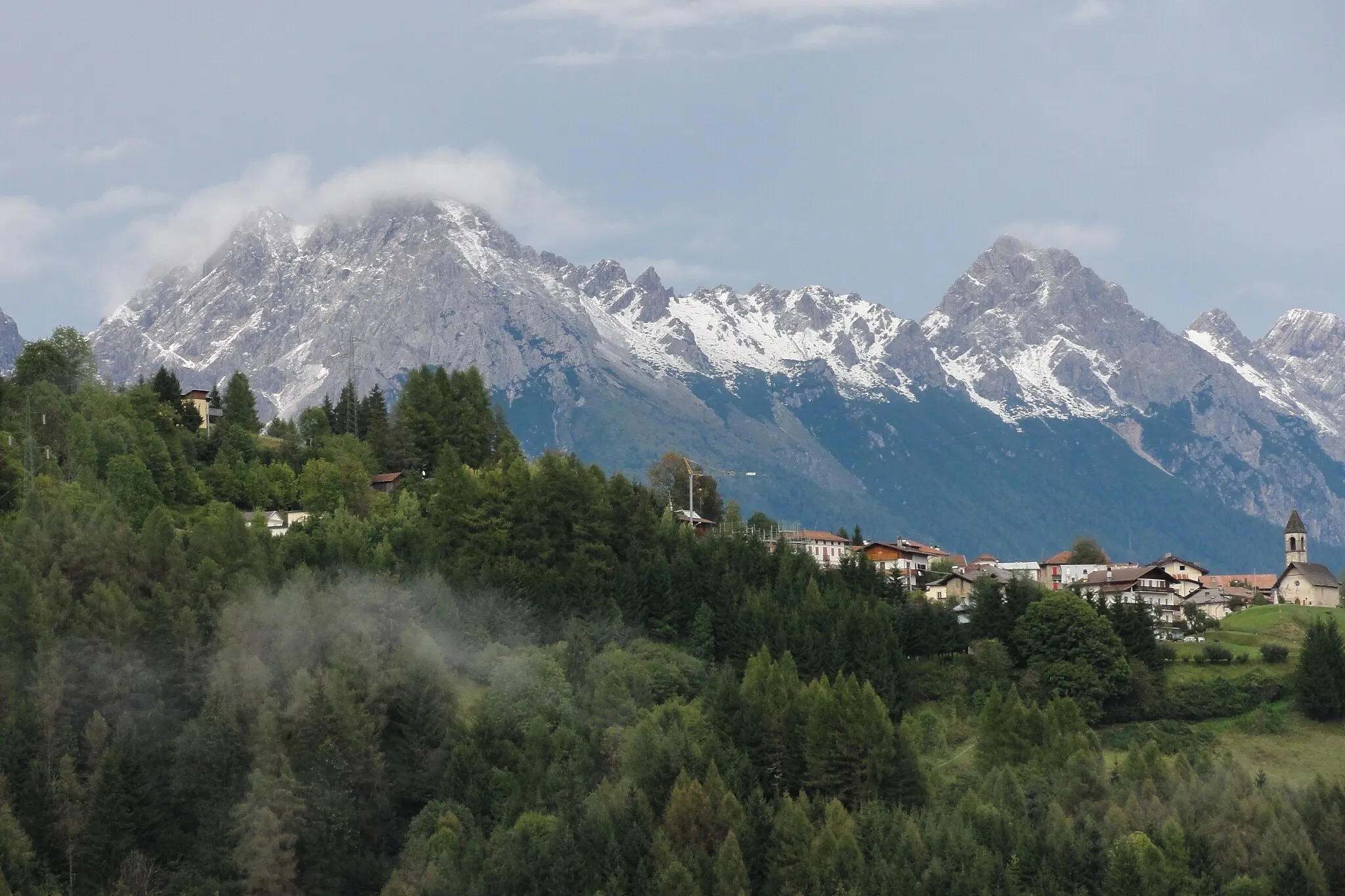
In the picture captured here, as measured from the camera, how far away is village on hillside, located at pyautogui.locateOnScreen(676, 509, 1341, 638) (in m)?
138

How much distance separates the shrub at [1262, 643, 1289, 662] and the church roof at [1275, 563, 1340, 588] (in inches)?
1417

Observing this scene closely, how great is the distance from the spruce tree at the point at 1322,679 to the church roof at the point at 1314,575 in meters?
41.6

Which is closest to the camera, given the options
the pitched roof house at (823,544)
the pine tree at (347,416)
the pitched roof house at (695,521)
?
the pitched roof house at (695,521)

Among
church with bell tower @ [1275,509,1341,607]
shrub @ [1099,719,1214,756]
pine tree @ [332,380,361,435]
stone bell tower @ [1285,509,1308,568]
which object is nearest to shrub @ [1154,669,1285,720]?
shrub @ [1099,719,1214,756]

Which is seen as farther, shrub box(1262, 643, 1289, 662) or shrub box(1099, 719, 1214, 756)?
shrub box(1262, 643, 1289, 662)

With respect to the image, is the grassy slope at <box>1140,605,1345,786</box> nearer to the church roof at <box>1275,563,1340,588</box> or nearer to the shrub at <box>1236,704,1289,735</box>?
the shrub at <box>1236,704,1289,735</box>

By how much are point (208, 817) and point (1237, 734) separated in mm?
59253

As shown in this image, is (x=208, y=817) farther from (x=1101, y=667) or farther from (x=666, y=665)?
(x=1101, y=667)

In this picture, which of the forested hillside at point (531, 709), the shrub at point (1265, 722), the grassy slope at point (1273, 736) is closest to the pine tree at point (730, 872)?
the forested hillside at point (531, 709)

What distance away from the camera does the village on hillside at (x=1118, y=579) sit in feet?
452

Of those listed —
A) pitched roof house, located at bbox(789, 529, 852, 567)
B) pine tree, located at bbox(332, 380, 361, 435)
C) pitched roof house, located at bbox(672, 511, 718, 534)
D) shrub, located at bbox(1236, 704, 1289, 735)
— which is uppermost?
pine tree, located at bbox(332, 380, 361, 435)

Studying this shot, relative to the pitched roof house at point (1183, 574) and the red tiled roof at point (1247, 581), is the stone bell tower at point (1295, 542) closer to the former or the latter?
the red tiled roof at point (1247, 581)

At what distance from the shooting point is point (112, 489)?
122 meters

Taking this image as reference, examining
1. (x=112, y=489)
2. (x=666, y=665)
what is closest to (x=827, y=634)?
(x=666, y=665)
